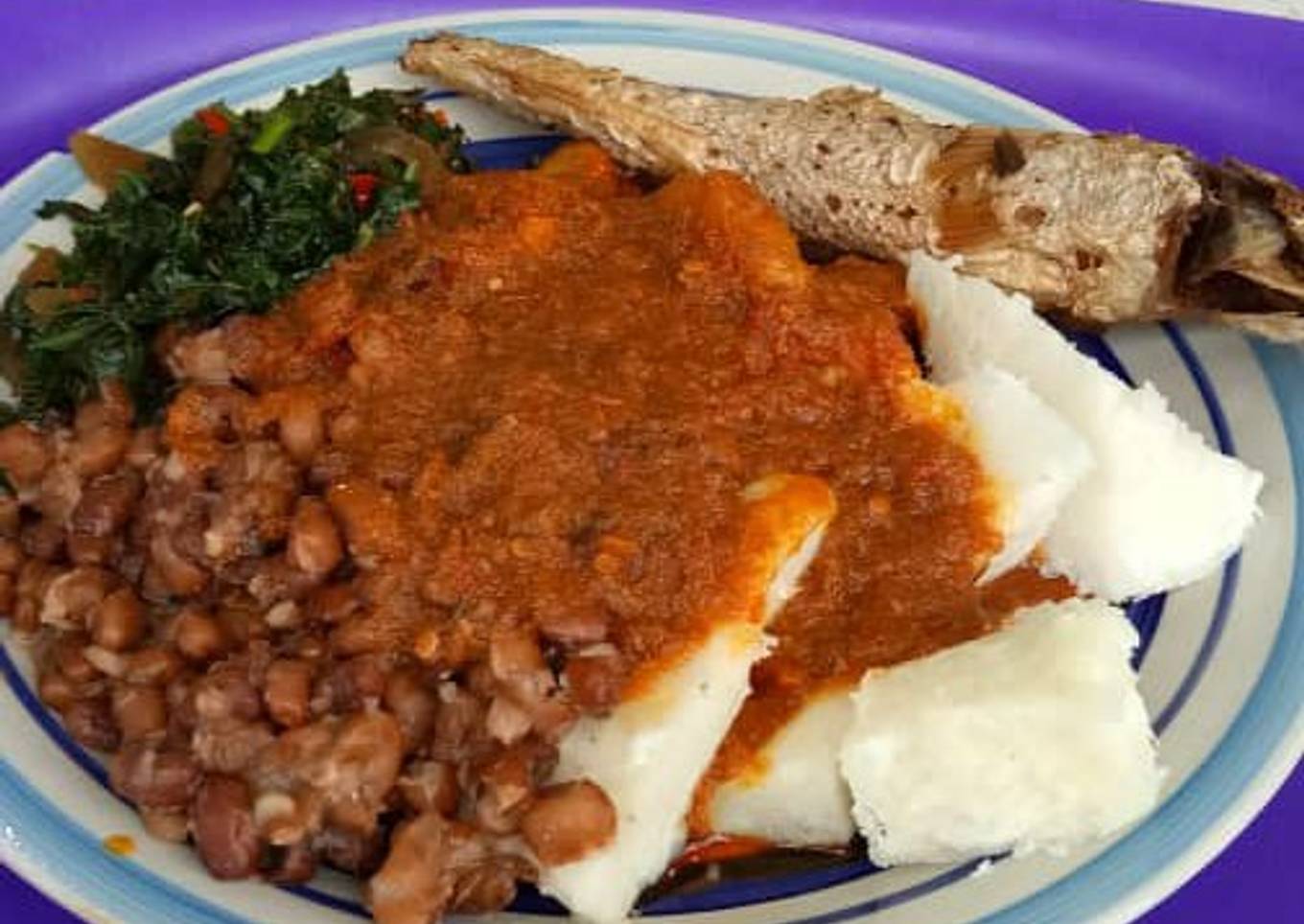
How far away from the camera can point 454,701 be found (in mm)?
3395

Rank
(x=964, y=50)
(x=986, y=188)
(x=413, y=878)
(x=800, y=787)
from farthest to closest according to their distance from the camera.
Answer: (x=964, y=50) < (x=986, y=188) < (x=800, y=787) < (x=413, y=878)

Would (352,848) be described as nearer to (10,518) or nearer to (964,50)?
(10,518)

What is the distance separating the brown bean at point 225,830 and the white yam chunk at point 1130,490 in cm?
196

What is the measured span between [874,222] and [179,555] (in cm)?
209

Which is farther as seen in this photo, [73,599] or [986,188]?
[986,188]

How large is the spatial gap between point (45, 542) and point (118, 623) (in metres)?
0.44

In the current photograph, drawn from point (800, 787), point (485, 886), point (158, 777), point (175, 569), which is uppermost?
point (175, 569)

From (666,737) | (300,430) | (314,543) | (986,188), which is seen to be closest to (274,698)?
(314,543)

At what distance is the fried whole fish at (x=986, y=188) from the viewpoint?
4.21 m

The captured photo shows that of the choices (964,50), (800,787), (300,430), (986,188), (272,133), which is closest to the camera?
(800,787)

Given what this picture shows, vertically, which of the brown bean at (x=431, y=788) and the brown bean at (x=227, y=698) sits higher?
the brown bean at (x=227, y=698)

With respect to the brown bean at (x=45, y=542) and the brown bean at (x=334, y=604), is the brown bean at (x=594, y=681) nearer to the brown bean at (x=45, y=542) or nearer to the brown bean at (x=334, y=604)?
the brown bean at (x=334, y=604)

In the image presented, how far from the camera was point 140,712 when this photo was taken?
3480 millimetres

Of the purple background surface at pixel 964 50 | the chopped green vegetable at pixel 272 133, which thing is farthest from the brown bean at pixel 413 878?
the purple background surface at pixel 964 50
